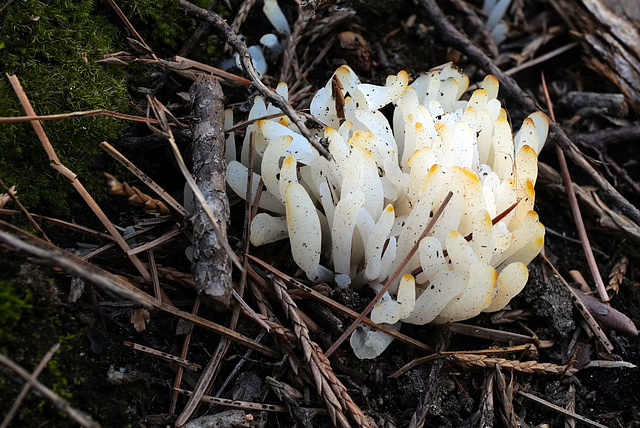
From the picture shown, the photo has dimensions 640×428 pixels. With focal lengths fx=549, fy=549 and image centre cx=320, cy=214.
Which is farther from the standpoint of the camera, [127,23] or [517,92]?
[517,92]

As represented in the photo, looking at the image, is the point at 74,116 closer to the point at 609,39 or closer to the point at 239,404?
the point at 239,404

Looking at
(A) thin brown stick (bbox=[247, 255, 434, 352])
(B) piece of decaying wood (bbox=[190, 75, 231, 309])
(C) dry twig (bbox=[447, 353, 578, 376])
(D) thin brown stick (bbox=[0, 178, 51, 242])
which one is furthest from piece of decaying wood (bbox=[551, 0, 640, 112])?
(D) thin brown stick (bbox=[0, 178, 51, 242])

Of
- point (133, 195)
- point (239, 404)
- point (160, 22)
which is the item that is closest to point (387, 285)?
point (239, 404)

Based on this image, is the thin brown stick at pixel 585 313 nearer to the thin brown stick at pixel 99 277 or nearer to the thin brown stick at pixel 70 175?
the thin brown stick at pixel 99 277

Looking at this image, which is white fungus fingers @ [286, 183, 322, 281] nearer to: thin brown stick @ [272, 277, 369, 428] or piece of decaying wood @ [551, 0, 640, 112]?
thin brown stick @ [272, 277, 369, 428]

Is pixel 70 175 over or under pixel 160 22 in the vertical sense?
under
